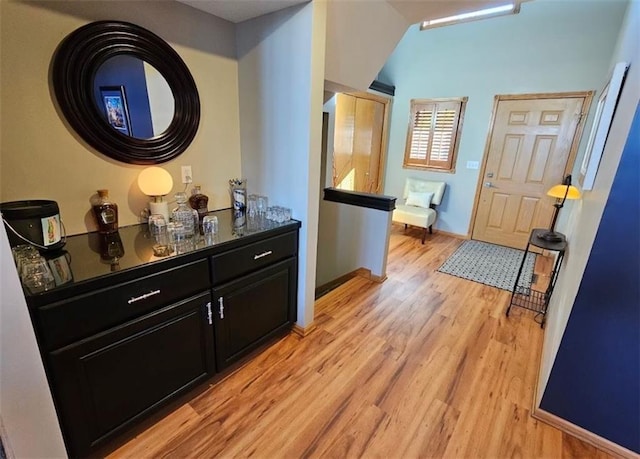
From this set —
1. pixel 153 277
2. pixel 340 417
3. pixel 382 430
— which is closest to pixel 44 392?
pixel 153 277

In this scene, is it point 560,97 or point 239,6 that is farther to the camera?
point 560,97

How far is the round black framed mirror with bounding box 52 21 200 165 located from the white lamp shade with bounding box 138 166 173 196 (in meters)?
0.11

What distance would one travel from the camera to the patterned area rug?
3.25 m

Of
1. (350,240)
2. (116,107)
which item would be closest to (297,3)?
(116,107)

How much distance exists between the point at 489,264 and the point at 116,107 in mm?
3952

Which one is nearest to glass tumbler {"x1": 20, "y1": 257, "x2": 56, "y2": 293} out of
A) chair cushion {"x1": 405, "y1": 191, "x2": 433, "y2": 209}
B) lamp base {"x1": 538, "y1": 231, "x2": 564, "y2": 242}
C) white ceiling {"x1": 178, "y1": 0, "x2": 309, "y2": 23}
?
white ceiling {"x1": 178, "y1": 0, "x2": 309, "y2": 23}

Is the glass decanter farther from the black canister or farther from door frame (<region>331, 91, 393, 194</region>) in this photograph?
door frame (<region>331, 91, 393, 194</region>)

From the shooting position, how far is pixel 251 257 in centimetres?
173

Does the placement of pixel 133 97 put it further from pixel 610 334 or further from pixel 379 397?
pixel 610 334

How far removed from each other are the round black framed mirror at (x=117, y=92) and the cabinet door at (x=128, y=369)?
94 centimetres

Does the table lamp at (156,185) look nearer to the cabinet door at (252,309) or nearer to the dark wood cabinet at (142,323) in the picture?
the dark wood cabinet at (142,323)

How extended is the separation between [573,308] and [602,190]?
0.60 meters

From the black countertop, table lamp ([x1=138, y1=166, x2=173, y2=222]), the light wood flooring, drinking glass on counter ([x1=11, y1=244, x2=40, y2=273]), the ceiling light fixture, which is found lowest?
the light wood flooring

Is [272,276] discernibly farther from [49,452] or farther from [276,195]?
[49,452]
